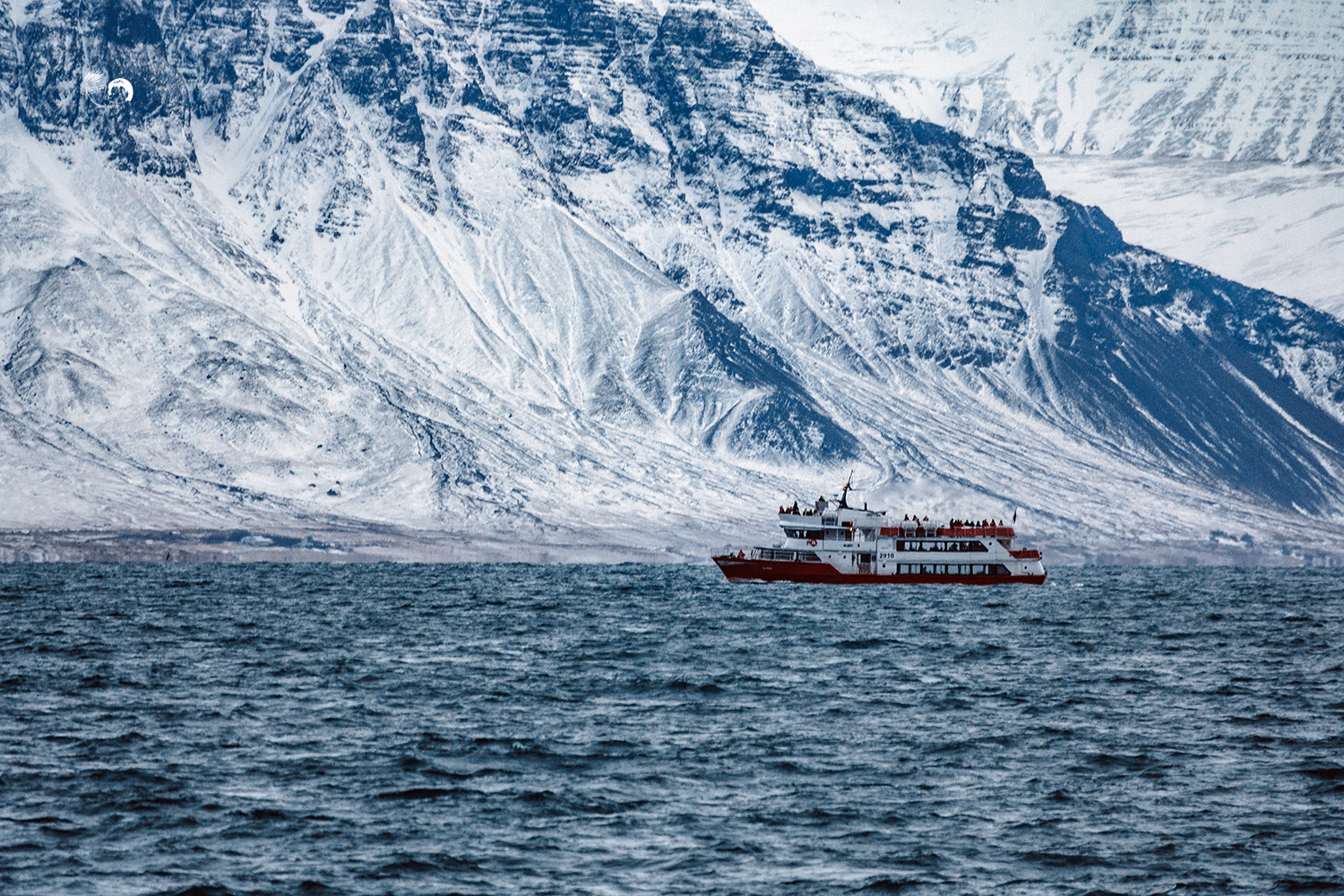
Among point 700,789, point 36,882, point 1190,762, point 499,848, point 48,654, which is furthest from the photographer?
point 48,654

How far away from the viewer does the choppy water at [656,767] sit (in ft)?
200

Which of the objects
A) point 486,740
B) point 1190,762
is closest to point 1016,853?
point 1190,762

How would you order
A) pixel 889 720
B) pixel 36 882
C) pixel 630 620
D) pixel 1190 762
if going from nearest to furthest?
pixel 36 882 < pixel 1190 762 < pixel 889 720 < pixel 630 620

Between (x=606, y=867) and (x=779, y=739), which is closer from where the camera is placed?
(x=606, y=867)

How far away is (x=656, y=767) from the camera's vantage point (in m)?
77.6

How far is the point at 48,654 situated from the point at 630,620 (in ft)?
188

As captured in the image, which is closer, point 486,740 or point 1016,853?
point 1016,853

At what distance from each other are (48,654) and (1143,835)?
243ft

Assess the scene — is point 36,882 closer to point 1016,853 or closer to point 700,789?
point 700,789

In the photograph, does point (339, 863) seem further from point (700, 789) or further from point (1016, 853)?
point (1016, 853)

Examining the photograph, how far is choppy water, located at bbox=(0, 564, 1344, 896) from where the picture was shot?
200 ft

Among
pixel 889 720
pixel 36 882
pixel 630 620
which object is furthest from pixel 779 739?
pixel 630 620

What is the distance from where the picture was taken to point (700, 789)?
73000mm

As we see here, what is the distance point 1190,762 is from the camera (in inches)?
3189
